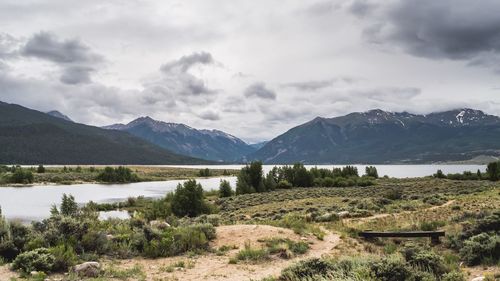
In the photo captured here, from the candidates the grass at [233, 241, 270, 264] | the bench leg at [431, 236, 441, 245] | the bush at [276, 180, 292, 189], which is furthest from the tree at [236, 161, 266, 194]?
the grass at [233, 241, 270, 264]

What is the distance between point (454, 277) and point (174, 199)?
35.8 m

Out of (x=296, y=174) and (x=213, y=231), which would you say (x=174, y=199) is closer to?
(x=213, y=231)

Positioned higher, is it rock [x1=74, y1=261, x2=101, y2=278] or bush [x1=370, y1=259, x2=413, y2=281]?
bush [x1=370, y1=259, x2=413, y2=281]

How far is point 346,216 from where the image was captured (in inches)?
1131

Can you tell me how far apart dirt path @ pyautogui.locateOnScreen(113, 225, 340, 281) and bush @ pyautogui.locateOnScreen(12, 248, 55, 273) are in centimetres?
236

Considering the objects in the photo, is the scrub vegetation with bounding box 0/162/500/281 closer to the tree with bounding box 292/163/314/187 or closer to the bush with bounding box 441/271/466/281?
the bush with bounding box 441/271/466/281

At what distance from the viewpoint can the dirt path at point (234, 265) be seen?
13627 mm

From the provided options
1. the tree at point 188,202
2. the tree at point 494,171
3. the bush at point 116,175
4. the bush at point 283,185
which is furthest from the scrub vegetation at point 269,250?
the bush at point 116,175

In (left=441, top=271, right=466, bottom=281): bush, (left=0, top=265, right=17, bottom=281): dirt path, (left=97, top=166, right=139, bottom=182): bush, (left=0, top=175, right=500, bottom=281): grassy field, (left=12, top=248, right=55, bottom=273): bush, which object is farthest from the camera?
(left=97, top=166, right=139, bottom=182): bush

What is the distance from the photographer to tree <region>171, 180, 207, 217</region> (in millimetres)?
43062

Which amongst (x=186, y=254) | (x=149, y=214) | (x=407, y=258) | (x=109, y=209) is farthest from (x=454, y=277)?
(x=109, y=209)

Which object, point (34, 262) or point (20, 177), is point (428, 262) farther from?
point (20, 177)

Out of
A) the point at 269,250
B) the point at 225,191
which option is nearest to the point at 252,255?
the point at 269,250

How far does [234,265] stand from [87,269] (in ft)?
15.8
